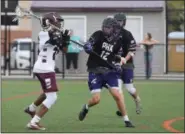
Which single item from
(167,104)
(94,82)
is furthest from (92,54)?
(167,104)

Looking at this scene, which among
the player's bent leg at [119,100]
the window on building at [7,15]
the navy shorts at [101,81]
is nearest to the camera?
the player's bent leg at [119,100]

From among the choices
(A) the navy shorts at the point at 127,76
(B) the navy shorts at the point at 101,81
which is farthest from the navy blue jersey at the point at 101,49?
(A) the navy shorts at the point at 127,76

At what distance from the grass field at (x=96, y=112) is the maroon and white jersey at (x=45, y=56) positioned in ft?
3.30

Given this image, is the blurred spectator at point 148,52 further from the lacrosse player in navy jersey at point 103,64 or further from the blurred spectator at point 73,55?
the lacrosse player in navy jersey at point 103,64

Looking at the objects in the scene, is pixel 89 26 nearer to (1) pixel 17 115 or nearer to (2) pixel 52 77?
(1) pixel 17 115

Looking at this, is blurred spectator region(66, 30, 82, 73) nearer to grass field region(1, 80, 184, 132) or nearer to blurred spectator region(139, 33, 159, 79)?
blurred spectator region(139, 33, 159, 79)

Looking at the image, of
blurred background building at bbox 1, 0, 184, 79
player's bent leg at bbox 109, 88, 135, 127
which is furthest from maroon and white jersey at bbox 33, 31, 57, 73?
blurred background building at bbox 1, 0, 184, 79

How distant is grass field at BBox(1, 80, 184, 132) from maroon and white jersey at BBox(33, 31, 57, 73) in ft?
3.30

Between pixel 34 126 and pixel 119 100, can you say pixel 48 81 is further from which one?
pixel 119 100

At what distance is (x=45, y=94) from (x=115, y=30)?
1.63 metres

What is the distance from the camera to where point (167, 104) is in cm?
1428

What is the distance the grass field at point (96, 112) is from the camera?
10.2 metres

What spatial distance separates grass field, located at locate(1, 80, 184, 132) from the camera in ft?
33.6

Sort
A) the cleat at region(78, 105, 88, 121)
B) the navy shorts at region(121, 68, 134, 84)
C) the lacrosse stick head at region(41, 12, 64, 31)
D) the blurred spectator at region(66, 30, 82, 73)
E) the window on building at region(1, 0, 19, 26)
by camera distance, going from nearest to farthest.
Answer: the lacrosse stick head at region(41, 12, 64, 31)
the cleat at region(78, 105, 88, 121)
the navy shorts at region(121, 68, 134, 84)
the blurred spectator at region(66, 30, 82, 73)
the window on building at region(1, 0, 19, 26)
